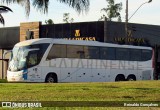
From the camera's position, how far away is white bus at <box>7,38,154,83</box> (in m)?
30.3

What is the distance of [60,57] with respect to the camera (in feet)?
Result: 102

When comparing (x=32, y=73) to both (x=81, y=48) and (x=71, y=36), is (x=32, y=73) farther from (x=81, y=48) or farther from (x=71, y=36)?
(x=71, y=36)

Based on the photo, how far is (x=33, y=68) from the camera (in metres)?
30.2

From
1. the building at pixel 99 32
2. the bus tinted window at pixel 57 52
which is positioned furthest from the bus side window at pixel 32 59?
the building at pixel 99 32

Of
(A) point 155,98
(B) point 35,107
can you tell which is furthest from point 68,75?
(B) point 35,107

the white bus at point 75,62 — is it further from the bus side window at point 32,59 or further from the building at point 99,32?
the building at point 99,32

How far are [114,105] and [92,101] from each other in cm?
117

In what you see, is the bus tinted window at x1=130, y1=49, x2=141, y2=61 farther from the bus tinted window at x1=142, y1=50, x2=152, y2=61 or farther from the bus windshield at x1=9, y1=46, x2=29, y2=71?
the bus windshield at x1=9, y1=46, x2=29, y2=71

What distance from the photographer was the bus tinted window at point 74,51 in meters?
31.6

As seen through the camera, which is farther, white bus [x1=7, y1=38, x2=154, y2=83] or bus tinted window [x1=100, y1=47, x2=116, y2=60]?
bus tinted window [x1=100, y1=47, x2=116, y2=60]

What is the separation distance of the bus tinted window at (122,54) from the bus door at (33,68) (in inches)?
280

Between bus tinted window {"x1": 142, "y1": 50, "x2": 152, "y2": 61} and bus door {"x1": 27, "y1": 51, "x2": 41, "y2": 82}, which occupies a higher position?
bus tinted window {"x1": 142, "y1": 50, "x2": 152, "y2": 61}

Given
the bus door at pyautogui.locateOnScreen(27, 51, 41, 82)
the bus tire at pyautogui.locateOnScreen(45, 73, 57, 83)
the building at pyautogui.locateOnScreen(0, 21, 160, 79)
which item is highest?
the building at pyautogui.locateOnScreen(0, 21, 160, 79)

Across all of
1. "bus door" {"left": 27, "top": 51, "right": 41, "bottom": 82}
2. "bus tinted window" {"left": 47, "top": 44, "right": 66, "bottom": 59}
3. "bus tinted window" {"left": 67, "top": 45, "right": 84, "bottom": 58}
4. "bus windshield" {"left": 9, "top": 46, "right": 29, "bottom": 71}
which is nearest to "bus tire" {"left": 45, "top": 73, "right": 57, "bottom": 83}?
"bus door" {"left": 27, "top": 51, "right": 41, "bottom": 82}
